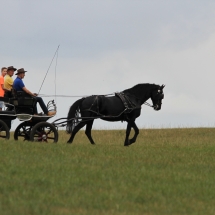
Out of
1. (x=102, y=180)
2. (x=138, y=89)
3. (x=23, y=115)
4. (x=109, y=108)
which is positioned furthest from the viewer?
(x=138, y=89)

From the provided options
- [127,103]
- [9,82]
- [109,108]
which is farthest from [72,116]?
[9,82]

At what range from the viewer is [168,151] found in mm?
17062

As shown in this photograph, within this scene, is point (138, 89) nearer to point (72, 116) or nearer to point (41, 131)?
point (72, 116)

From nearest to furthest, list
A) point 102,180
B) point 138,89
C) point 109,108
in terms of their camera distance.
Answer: point 102,180 < point 109,108 < point 138,89

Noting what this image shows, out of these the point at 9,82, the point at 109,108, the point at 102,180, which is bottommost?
the point at 102,180

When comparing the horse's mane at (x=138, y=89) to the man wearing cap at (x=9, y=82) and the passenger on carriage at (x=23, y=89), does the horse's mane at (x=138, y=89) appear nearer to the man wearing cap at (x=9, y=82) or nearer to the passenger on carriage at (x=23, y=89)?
the passenger on carriage at (x=23, y=89)

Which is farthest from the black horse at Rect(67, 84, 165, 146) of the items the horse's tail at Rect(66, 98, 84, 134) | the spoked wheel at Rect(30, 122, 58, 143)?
the spoked wheel at Rect(30, 122, 58, 143)

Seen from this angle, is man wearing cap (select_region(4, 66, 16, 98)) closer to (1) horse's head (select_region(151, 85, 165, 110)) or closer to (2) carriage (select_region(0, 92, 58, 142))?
(2) carriage (select_region(0, 92, 58, 142))

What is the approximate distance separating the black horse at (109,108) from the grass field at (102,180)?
1.92m

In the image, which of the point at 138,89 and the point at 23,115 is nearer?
the point at 23,115

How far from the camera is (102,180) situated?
11.1m

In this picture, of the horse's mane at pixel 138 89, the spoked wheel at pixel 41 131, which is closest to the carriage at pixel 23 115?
the spoked wheel at pixel 41 131

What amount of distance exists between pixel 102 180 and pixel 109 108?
7.22 meters

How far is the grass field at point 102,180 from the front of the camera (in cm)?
898
